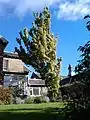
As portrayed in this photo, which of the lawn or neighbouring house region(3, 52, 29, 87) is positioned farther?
neighbouring house region(3, 52, 29, 87)

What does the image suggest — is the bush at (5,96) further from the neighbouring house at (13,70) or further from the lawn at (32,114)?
the neighbouring house at (13,70)

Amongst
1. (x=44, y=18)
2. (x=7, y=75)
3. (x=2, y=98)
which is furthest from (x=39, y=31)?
(x=2, y=98)

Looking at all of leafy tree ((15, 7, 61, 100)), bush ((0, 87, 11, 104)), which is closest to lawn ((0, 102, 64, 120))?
bush ((0, 87, 11, 104))

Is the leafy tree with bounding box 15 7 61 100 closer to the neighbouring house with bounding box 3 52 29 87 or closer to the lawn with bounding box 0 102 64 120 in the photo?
the neighbouring house with bounding box 3 52 29 87

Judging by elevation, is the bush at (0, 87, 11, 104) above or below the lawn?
above

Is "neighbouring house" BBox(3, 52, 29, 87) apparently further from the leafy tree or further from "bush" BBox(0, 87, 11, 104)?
"bush" BBox(0, 87, 11, 104)

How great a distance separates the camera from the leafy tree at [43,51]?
59719 mm

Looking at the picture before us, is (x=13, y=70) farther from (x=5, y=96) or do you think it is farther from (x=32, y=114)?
(x=32, y=114)

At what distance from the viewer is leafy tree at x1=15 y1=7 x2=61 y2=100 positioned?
196 feet

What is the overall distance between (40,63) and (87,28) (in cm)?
4660

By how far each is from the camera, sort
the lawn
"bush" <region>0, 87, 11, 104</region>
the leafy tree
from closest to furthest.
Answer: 1. the lawn
2. "bush" <region>0, 87, 11, 104</region>
3. the leafy tree

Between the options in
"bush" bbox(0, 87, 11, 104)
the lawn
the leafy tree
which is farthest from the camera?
the leafy tree

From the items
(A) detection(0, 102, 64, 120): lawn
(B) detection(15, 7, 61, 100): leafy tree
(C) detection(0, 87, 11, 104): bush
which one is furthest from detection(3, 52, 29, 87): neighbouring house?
(A) detection(0, 102, 64, 120): lawn

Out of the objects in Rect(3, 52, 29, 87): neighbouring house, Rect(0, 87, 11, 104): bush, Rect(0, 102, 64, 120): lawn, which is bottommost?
Rect(0, 102, 64, 120): lawn
